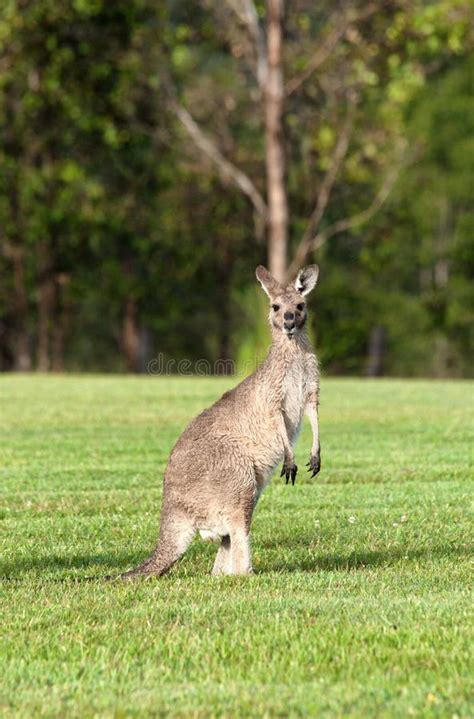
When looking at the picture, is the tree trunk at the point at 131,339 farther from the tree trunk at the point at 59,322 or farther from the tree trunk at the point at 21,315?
the tree trunk at the point at 21,315

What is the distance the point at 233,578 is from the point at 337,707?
243 centimetres

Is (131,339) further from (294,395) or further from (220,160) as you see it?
(294,395)

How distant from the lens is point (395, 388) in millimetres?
24016

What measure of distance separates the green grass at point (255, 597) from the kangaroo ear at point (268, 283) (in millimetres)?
1695

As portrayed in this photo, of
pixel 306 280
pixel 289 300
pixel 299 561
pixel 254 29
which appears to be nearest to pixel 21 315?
pixel 254 29

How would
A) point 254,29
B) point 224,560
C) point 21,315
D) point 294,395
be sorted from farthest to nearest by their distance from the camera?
point 21,315
point 254,29
point 294,395
point 224,560

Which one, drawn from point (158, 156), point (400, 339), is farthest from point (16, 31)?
point (400, 339)

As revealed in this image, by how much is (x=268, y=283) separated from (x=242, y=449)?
114cm

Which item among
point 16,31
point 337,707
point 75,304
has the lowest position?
→ point 337,707

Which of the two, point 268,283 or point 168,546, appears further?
point 268,283

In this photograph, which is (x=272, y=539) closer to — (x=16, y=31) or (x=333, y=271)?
(x=16, y=31)

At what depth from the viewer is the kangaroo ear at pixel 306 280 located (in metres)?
7.92

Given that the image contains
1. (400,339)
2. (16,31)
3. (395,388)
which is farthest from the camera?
(400,339)

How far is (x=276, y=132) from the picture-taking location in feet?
96.1
